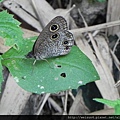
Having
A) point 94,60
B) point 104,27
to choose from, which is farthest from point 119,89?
point 104,27

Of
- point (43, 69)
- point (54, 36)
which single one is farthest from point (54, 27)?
point (43, 69)

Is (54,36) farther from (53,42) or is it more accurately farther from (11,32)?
(11,32)

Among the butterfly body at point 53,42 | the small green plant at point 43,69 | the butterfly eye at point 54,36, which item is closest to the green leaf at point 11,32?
the small green plant at point 43,69

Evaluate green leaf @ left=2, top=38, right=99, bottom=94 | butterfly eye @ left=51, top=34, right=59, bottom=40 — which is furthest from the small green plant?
butterfly eye @ left=51, top=34, right=59, bottom=40

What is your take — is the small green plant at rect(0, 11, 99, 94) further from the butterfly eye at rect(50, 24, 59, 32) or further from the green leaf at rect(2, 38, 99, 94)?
the butterfly eye at rect(50, 24, 59, 32)

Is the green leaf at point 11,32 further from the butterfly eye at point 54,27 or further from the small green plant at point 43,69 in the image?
the butterfly eye at point 54,27

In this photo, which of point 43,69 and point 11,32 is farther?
point 43,69
